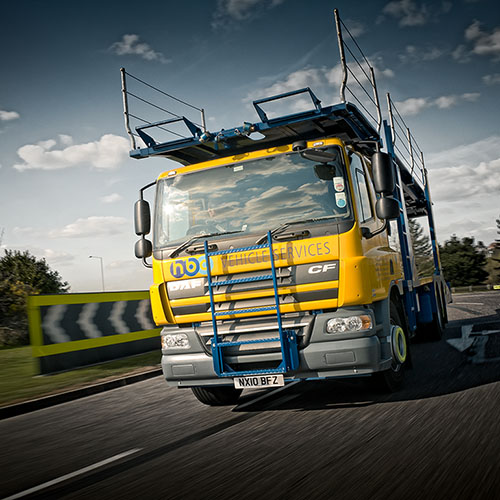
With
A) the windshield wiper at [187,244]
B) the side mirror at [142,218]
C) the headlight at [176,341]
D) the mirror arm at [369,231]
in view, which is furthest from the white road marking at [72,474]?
the mirror arm at [369,231]

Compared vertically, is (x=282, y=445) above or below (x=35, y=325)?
below

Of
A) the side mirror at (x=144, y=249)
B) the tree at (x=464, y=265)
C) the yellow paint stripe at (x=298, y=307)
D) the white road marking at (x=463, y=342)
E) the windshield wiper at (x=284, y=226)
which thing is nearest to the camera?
the yellow paint stripe at (x=298, y=307)

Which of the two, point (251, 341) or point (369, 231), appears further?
point (369, 231)

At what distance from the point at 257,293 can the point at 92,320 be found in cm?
752

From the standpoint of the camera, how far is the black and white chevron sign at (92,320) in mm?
11289

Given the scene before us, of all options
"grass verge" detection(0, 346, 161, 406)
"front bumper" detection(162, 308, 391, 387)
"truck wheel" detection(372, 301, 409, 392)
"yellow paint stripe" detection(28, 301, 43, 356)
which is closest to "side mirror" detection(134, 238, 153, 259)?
"front bumper" detection(162, 308, 391, 387)

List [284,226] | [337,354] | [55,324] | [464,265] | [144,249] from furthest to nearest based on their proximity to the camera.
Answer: [464,265] → [55,324] → [144,249] → [284,226] → [337,354]

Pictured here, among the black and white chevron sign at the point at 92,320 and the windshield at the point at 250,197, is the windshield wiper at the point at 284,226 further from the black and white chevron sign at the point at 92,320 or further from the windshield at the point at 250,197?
the black and white chevron sign at the point at 92,320

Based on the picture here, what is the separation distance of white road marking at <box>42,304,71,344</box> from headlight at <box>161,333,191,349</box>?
5.65 metres

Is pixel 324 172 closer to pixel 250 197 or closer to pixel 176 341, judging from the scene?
pixel 250 197

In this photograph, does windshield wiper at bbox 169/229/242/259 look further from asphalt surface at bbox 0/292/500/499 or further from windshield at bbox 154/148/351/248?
asphalt surface at bbox 0/292/500/499

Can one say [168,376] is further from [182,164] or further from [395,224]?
[395,224]

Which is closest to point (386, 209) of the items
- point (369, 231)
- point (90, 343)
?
point (369, 231)

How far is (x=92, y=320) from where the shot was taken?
12414 millimetres
